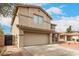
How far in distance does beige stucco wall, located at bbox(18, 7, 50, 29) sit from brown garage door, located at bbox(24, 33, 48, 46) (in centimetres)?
44

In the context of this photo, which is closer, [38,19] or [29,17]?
[29,17]

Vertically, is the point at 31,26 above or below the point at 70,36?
above

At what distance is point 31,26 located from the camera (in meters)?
7.32

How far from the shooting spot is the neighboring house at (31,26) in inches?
281

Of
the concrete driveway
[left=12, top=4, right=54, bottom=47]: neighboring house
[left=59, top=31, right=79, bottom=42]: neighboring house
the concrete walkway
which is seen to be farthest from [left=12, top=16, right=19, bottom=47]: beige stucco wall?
[left=59, top=31, right=79, bottom=42]: neighboring house

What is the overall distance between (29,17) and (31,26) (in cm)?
43

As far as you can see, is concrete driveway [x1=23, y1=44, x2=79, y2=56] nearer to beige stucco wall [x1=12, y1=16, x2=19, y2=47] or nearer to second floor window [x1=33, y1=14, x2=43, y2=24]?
beige stucco wall [x1=12, y1=16, x2=19, y2=47]

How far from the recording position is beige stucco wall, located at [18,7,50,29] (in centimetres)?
713

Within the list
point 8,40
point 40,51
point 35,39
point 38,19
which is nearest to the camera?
point 40,51

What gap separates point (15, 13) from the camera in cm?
718

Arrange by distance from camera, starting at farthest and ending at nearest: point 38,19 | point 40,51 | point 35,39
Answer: point 35,39 → point 38,19 → point 40,51

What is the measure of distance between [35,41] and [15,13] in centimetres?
163

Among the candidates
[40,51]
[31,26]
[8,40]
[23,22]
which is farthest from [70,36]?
[8,40]

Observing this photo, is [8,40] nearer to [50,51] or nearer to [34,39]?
[34,39]
